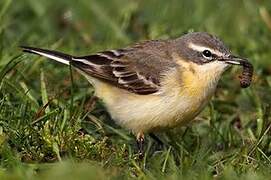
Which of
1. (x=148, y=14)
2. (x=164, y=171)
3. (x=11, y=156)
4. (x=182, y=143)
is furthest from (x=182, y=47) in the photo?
(x=148, y=14)

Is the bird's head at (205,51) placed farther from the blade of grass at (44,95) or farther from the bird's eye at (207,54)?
the blade of grass at (44,95)

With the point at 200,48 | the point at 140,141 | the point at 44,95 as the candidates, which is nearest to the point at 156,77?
the point at 200,48

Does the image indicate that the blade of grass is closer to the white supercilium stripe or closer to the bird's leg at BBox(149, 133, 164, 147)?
the bird's leg at BBox(149, 133, 164, 147)

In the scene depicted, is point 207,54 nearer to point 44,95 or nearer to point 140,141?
point 140,141

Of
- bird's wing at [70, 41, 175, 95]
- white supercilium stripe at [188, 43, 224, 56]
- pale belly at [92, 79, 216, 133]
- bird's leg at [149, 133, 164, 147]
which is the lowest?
bird's leg at [149, 133, 164, 147]

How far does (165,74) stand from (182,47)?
1.29 ft

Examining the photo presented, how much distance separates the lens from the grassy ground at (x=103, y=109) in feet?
22.9

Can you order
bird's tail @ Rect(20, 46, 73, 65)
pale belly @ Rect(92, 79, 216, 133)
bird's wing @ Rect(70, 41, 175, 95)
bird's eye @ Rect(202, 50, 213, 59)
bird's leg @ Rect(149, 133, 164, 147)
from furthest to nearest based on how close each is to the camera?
bird's leg @ Rect(149, 133, 164, 147) → bird's tail @ Rect(20, 46, 73, 65) → bird's wing @ Rect(70, 41, 175, 95) → bird's eye @ Rect(202, 50, 213, 59) → pale belly @ Rect(92, 79, 216, 133)

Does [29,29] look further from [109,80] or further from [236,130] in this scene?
[236,130]

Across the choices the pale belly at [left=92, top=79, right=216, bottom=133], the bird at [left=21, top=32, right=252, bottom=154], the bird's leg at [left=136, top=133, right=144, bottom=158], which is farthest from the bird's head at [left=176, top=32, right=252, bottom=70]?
the bird's leg at [left=136, top=133, right=144, bottom=158]

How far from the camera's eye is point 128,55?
27.9 ft

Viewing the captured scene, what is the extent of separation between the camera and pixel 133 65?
842 cm

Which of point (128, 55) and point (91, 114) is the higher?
point (128, 55)

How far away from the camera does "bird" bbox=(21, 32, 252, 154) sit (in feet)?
25.7
